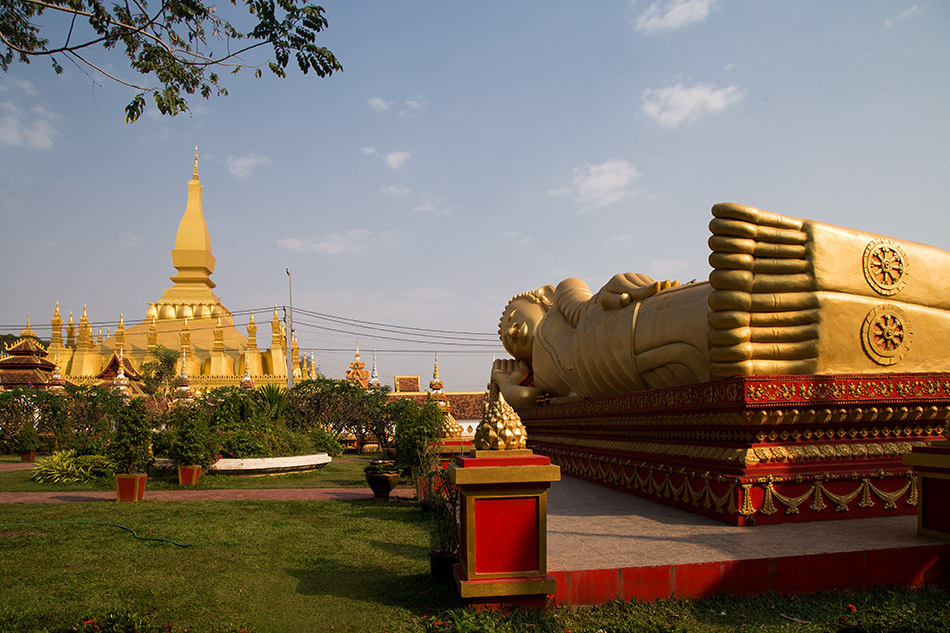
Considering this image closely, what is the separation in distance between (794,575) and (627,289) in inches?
190

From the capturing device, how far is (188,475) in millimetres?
11680

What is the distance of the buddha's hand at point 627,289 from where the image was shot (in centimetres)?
812

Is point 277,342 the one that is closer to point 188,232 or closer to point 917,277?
point 188,232

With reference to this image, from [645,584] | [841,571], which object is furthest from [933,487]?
[645,584]

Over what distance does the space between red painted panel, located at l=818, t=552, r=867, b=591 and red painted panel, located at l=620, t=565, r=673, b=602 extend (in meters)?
1.01

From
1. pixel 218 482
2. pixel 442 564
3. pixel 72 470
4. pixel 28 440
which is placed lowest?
pixel 218 482

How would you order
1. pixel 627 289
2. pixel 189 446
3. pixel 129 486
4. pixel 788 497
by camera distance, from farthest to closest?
pixel 189 446, pixel 129 486, pixel 627 289, pixel 788 497

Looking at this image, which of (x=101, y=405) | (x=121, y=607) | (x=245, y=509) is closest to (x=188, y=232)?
(x=101, y=405)

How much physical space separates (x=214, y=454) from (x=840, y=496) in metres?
10.3

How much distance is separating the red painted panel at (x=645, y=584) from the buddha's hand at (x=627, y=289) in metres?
4.63

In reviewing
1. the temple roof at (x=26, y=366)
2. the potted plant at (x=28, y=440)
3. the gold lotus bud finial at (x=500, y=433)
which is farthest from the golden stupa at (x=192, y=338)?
the gold lotus bud finial at (x=500, y=433)

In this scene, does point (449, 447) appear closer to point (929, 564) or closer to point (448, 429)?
point (448, 429)

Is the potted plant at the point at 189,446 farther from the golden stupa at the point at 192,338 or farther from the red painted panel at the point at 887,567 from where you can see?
the golden stupa at the point at 192,338

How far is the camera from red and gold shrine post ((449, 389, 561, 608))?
12.3 ft
